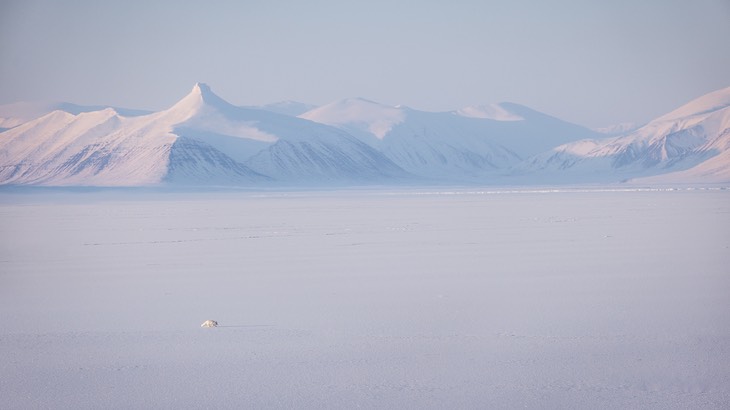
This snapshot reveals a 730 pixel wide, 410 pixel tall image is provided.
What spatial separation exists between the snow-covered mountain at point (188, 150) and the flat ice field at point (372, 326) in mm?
95636

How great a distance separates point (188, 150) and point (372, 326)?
11538cm

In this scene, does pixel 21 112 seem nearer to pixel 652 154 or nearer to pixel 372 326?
pixel 652 154

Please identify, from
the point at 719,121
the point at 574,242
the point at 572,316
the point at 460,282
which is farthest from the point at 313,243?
the point at 719,121

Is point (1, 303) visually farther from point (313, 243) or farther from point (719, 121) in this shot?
point (719, 121)

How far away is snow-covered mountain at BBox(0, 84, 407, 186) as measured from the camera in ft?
388

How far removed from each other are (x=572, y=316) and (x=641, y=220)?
17692 mm

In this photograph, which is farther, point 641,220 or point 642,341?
point 641,220

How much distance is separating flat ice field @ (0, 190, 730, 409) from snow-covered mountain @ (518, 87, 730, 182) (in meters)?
108

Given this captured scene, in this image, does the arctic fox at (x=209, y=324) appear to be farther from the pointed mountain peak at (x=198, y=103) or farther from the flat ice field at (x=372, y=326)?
the pointed mountain peak at (x=198, y=103)

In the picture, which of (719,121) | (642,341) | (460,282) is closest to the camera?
(642,341)

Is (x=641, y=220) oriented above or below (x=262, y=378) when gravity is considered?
A: below

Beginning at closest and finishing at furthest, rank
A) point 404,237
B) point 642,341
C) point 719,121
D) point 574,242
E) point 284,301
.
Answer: point 642,341
point 284,301
point 574,242
point 404,237
point 719,121

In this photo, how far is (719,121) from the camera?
15412 cm

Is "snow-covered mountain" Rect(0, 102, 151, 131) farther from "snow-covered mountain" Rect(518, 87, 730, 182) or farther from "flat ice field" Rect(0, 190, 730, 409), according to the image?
"flat ice field" Rect(0, 190, 730, 409)
